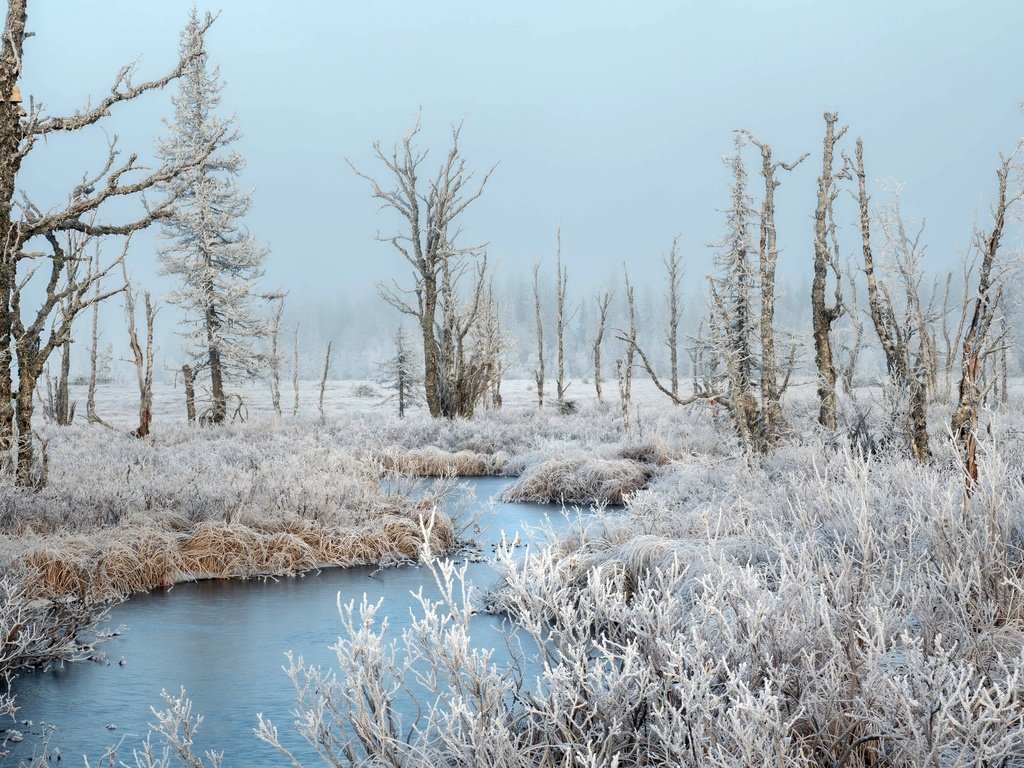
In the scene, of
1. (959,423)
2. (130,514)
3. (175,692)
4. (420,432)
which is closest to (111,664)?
(175,692)

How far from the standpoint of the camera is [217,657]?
21.8 feet

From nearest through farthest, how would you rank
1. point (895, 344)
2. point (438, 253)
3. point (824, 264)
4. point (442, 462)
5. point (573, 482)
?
point (895, 344) < point (824, 264) < point (573, 482) < point (442, 462) < point (438, 253)

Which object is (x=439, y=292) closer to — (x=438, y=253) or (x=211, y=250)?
(x=438, y=253)

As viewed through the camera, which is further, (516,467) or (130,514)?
(516,467)

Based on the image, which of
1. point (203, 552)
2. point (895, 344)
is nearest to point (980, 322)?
point (895, 344)

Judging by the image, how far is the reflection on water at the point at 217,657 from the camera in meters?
5.16

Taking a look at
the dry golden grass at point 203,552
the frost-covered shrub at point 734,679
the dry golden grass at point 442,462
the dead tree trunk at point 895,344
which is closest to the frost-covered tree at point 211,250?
the dry golden grass at point 442,462

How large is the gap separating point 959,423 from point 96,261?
18.5 meters

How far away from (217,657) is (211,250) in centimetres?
2314

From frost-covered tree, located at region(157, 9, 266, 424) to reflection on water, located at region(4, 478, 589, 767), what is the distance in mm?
19836

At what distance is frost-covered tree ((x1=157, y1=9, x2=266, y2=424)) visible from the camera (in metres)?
27.9

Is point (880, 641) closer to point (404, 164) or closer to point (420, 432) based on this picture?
point (420, 432)

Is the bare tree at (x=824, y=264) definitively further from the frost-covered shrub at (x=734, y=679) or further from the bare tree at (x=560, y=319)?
the bare tree at (x=560, y=319)

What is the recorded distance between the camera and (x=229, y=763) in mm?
4738
